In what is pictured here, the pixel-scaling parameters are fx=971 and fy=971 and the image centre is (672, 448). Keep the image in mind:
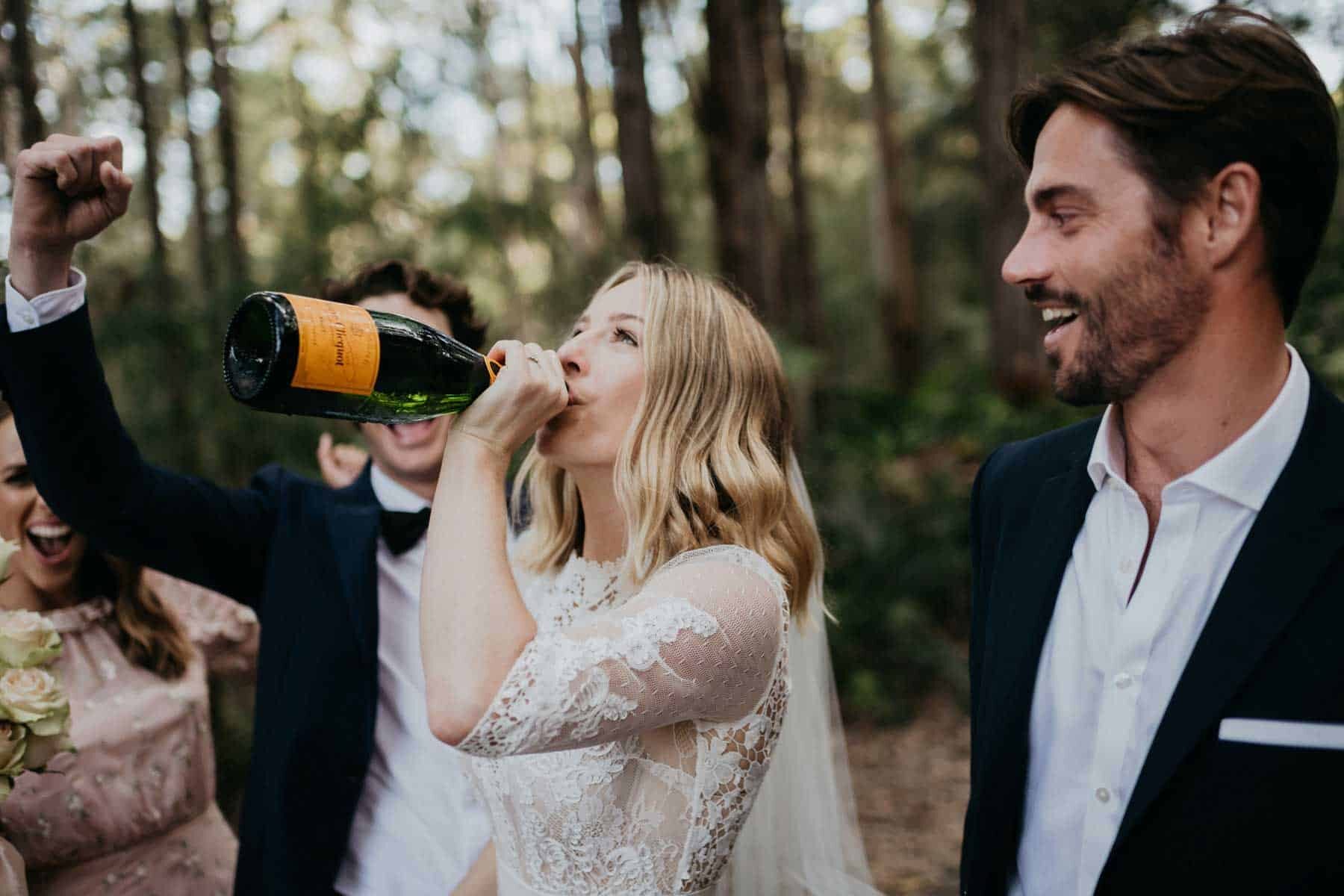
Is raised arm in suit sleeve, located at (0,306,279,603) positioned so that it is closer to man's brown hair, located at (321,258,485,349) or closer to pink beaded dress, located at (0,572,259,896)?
pink beaded dress, located at (0,572,259,896)

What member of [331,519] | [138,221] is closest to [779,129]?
[138,221]

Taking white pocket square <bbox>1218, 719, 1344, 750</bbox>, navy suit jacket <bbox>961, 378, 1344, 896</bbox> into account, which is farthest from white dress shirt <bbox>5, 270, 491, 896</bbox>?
white pocket square <bbox>1218, 719, 1344, 750</bbox>

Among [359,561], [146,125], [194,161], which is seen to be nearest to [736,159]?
[146,125]

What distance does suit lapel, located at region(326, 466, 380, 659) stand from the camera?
2336mm

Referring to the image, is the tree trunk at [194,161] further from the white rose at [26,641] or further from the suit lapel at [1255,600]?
the suit lapel at [1255,600]

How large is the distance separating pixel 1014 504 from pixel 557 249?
379 inches

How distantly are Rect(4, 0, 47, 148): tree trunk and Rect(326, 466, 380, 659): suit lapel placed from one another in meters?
3.18

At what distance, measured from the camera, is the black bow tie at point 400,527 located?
255 centimetres

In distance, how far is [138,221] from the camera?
1215cm

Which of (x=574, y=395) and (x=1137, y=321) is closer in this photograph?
(x=1137, y=321)

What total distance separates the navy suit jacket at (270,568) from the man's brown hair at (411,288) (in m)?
0.64

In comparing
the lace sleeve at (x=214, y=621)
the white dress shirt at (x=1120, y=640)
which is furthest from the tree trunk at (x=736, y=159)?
the white dress shirt at (x=1120, y=640)

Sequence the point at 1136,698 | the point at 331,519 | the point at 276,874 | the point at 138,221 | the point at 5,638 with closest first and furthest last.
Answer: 1. the point at 1136,698
2. the point at 5,638
3. the point at 276,874
4. the point at 331,519
5. the point at 138,221

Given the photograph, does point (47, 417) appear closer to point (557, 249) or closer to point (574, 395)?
point (574, 395)
